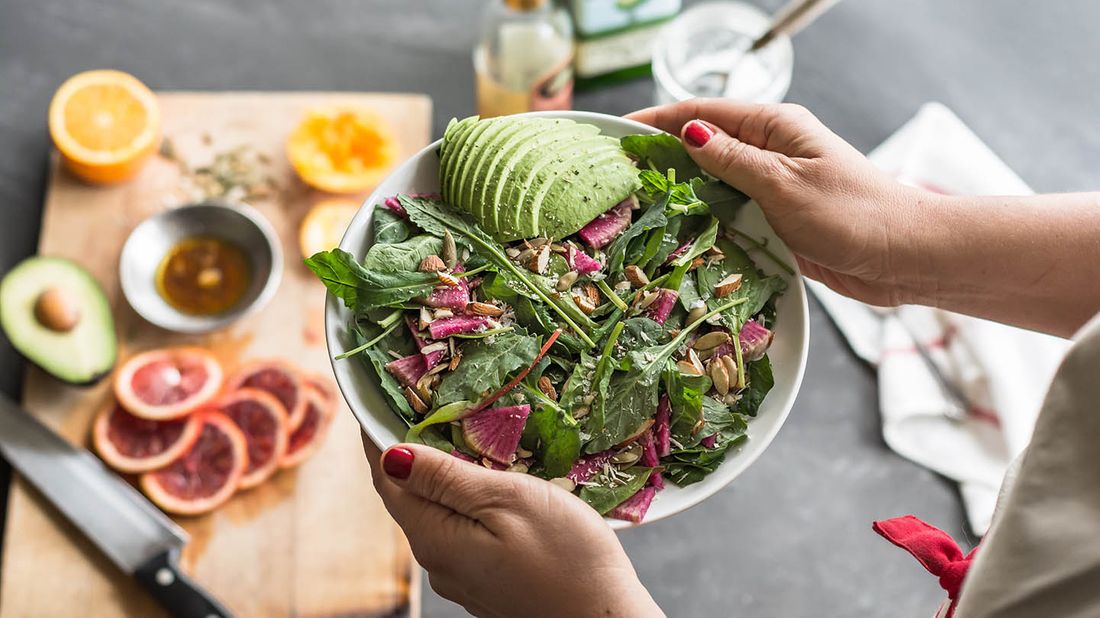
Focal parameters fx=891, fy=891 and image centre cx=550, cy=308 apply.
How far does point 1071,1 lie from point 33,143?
2.70 metres

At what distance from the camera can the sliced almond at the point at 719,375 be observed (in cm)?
116

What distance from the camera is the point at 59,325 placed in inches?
74.4

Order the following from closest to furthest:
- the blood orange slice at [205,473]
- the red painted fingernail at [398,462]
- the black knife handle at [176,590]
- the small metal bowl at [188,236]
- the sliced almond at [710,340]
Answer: the red painted fingernail at [398,462] < the sliced almond at [710,340] < the black knife handle at [176,590] < the blood orange slice at [205,473] < the small metal bowl at [188,236]

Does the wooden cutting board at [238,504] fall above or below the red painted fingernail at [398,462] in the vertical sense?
below

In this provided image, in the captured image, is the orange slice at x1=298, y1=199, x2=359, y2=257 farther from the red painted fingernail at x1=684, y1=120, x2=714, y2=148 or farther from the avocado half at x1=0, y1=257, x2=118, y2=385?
the red painted fingernail at x1=684, y1=120, x2=714, y2=148

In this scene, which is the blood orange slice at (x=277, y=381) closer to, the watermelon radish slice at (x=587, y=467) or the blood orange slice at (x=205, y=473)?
the blood orange slice at (x=205, y=473)

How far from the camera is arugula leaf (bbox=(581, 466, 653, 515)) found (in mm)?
1108

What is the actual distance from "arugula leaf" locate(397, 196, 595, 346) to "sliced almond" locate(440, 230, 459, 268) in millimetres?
13

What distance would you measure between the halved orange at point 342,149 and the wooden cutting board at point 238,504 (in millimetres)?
66

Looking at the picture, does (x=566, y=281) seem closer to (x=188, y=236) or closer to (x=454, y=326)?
(x=454, y=326)

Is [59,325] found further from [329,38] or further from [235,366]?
[329,38]

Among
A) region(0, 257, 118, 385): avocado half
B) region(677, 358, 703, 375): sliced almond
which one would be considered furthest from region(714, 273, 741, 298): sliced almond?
region(0, 257, 118, 385): avocado half

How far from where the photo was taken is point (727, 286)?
120cm

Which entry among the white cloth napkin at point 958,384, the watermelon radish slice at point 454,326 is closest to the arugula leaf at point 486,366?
the watermelon radish slice at point 454,326
